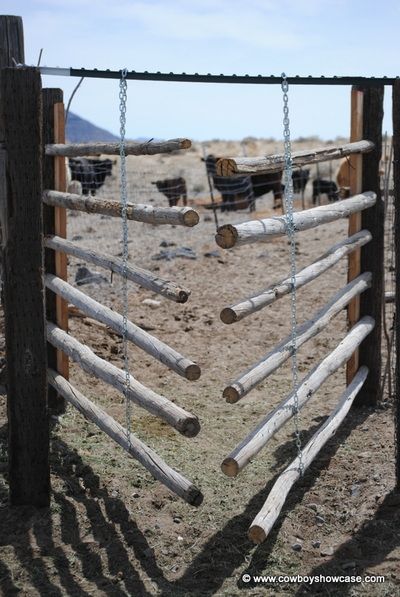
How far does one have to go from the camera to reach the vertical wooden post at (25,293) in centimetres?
428

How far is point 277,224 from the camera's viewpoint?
4.33 m

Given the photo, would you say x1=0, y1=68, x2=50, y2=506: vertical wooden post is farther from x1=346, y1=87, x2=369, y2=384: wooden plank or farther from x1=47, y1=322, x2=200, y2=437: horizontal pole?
→ x1=346, y1=87, x2=369, y2=384: wooden plank

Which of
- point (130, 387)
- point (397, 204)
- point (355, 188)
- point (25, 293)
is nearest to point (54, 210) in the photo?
point (25, 293)

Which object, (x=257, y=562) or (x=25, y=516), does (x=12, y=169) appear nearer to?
(x=25, y=516)

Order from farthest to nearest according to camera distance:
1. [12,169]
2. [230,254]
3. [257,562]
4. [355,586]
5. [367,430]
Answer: [230,254] < [367,430] < [12,169] < [257,562] < [355,586]

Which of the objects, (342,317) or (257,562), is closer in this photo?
(257,562)

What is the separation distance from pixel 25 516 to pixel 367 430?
243cm

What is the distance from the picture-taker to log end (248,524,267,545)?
3846 millimetres

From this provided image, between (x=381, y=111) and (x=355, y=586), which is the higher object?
(x=381, y=111)

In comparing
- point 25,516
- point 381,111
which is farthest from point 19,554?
point 381,111

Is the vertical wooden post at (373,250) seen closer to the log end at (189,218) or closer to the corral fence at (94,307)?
the corral fence at (94,307)

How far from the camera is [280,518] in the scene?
4.47m

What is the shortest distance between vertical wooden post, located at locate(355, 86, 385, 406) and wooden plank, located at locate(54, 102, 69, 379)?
2.05 meters

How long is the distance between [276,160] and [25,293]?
145cm
